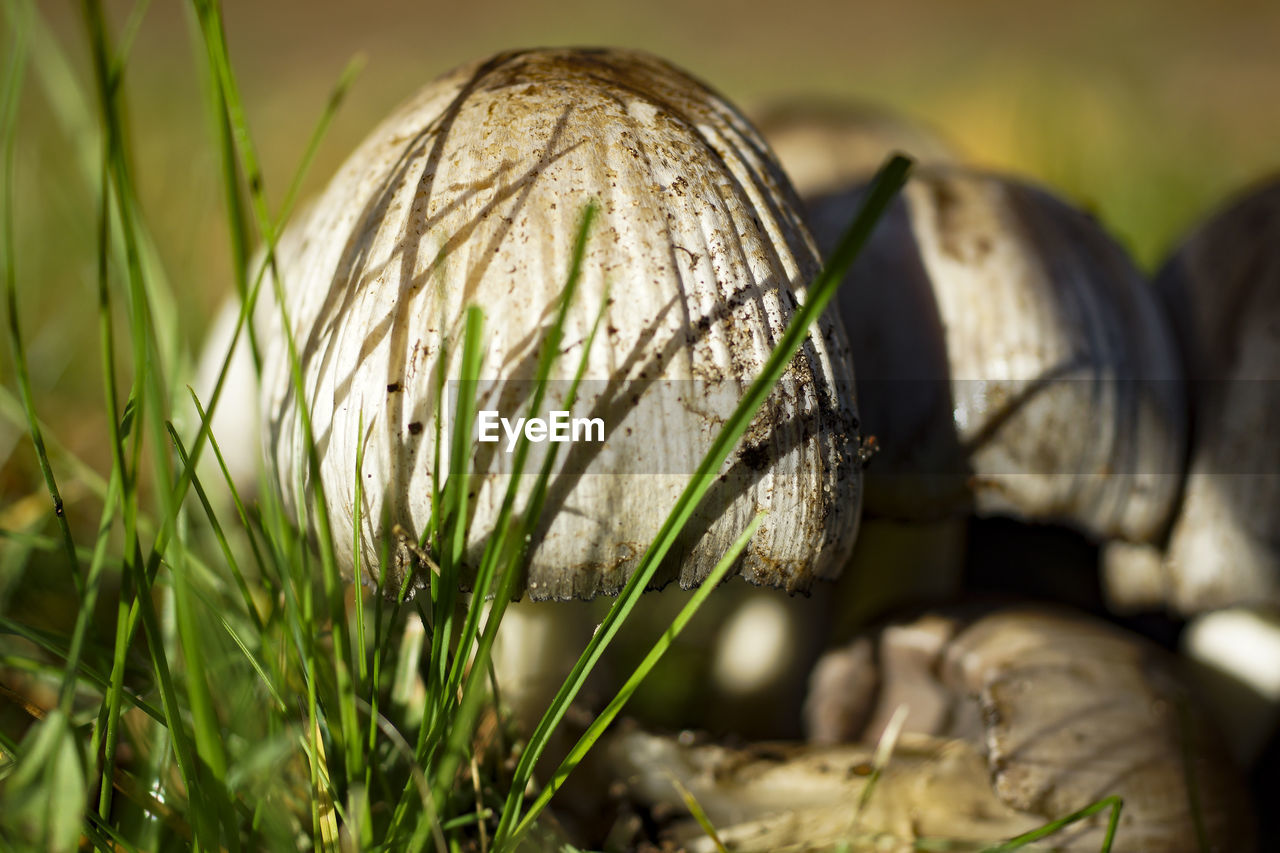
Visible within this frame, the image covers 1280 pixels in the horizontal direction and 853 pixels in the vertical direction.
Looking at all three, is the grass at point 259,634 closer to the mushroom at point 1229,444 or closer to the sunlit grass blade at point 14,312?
the sunlit grass blade at point 14,312

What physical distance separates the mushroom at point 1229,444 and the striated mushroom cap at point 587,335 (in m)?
0.74

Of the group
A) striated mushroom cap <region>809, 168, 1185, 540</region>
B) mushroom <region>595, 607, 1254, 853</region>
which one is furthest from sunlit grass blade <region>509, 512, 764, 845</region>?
striated mushroom cap <region>809, 168, 1185, 540</region>

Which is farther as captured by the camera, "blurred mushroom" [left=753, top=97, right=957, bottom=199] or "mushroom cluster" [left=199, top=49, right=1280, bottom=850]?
"blurred mushroom" [left=753, top=97, right=957, bottom=199]

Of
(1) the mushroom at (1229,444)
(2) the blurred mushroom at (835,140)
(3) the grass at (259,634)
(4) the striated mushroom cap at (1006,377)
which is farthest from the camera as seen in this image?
(2) the blurred mushroom at (835,140)

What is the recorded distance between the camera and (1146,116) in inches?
161

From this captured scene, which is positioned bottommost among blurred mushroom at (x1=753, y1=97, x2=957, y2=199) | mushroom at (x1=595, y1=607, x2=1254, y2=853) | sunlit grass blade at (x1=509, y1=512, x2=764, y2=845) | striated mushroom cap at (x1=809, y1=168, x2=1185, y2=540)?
mushroom at (x1=595, y1=607, x2=1254, y2=853)

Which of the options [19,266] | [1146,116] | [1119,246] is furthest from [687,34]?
[1119,246]

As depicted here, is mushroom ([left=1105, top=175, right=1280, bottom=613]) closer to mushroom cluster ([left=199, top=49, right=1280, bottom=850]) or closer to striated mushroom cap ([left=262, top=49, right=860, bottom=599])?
mushroom cluster ([left=199, top=49, right=1280, bottom=850])

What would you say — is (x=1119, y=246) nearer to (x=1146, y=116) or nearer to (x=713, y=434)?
(x=713, y=434)

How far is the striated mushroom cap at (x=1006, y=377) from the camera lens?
1.21 meters

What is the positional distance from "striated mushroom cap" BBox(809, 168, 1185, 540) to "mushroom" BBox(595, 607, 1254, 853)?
0.61ft

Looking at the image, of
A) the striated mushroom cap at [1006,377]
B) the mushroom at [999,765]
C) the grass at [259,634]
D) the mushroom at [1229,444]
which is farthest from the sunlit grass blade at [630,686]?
the mushroom at [1229,444]

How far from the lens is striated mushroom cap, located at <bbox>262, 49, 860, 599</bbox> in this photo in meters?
0.81

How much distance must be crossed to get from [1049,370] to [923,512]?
0.80ft
